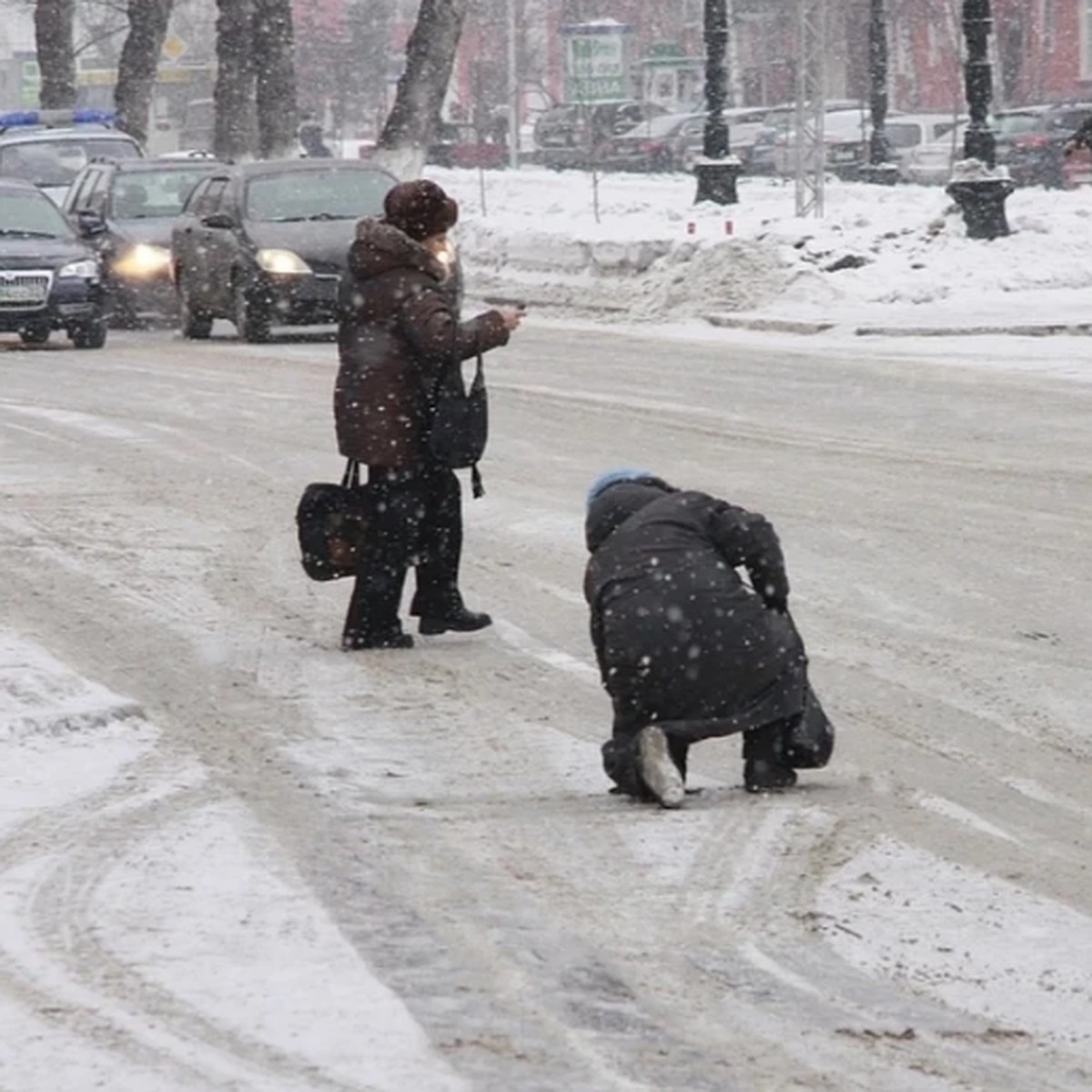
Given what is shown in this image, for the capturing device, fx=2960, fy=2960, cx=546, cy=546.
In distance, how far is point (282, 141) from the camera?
34.5 metres

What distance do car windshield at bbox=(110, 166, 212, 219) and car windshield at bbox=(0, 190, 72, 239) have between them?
8.60 feet

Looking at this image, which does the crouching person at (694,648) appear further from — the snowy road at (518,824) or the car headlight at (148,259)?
the car headlight at (148,259)

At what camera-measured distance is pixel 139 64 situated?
46.7 metres

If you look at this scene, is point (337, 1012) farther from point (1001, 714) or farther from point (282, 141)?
point (282, 141)

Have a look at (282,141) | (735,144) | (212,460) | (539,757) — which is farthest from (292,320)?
(735,144)

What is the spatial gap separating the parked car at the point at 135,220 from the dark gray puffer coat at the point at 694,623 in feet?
64.4

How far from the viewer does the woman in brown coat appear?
9219 millimetres

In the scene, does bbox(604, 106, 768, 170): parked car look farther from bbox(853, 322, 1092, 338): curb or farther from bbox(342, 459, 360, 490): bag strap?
bbox(342, 459, 360, 490): bag strap

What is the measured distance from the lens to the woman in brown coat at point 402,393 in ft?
30.2

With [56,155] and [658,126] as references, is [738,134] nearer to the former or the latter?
[658,126]

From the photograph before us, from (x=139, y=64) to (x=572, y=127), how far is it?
682 inches

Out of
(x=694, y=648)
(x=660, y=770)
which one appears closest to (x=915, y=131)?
(x=694, y=648)

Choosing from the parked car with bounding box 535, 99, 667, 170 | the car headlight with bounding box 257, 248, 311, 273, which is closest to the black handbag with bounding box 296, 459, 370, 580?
the car headlight with bounding box 257, 248, 311, 273

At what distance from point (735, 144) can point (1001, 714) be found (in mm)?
49212
